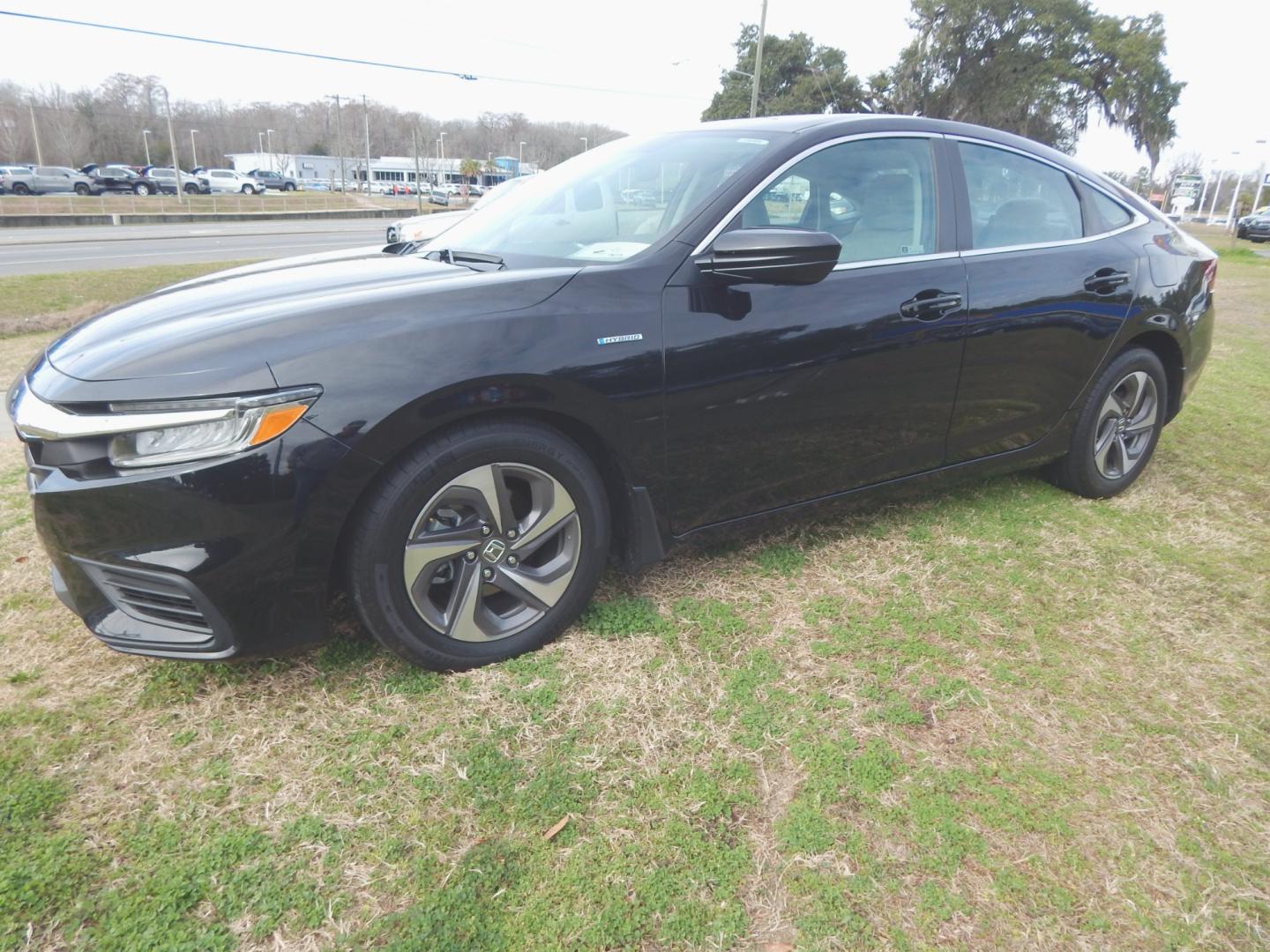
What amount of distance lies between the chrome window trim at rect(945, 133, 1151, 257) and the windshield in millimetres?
953

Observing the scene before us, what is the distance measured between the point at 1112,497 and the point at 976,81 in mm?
44971

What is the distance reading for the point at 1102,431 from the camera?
3.65 metres

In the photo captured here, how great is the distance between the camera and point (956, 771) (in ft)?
6.58

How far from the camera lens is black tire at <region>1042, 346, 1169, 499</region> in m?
3.53

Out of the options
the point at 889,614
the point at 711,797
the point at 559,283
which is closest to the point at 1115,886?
the point at 711,797

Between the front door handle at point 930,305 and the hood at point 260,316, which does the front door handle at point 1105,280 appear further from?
the hood at point 260,316

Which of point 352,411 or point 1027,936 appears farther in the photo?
point 352,411

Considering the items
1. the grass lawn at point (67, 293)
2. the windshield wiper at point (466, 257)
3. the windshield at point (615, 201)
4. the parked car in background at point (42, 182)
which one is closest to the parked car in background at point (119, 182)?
the parked car in background at point (42, 182)

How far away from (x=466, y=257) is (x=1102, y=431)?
2948 mm

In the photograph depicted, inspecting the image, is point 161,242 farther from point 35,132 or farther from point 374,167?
point 374,167

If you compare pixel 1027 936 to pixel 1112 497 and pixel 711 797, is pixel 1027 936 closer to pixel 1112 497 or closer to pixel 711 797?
pixel 711 797

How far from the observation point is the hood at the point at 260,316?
74.0 inches

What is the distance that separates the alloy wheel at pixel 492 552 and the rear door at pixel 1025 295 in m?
1.68

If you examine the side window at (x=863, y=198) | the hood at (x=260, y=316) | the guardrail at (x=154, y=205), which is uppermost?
the side window at (x=863, y=198)
